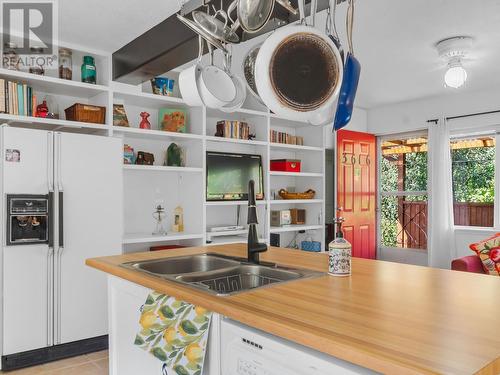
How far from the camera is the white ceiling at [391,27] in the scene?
282 cm

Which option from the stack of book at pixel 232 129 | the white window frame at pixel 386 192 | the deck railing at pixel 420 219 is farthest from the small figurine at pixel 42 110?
the white window frame at pixel 386 192

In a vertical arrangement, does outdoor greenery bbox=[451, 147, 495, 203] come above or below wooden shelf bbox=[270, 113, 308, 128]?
below

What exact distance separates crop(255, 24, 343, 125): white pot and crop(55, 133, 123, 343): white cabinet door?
7.70ft

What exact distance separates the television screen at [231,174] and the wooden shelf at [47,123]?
127cm

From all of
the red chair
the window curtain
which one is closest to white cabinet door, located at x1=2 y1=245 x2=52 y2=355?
the red chair

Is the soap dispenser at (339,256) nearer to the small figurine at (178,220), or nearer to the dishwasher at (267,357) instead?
the dishwasher at (267,357)

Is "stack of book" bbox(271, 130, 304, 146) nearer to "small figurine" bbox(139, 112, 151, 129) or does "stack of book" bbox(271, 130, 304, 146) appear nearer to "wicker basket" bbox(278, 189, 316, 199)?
"wicker basket" bbox(278, 189, 316, 199)

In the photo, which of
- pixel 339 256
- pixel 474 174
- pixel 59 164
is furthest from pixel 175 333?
pixel 474 174

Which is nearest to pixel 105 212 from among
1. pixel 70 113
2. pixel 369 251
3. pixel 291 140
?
pixel 70 113

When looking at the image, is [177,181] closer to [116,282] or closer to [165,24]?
[165,24]

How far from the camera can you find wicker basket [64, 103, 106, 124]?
3490mm

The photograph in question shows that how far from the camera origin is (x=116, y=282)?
2.16 metres

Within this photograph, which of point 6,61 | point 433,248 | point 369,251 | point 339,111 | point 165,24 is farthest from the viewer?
point 369,251

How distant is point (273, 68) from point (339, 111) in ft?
0.91
